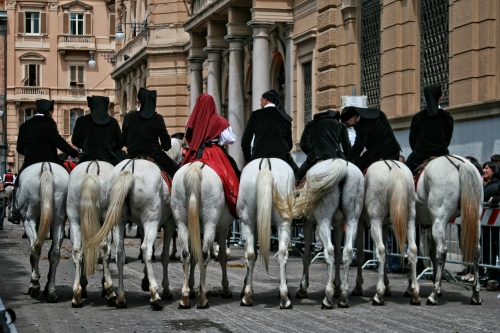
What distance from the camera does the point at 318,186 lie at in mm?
13102

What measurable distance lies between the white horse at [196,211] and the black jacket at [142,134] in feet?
2.08

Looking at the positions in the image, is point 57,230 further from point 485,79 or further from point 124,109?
point 124,109

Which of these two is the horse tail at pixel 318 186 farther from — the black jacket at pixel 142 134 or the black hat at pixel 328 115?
the black jacket at pixel 142 134

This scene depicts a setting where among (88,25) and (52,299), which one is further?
(88,25)

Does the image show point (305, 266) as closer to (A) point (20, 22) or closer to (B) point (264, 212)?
(B) point (264, 212)

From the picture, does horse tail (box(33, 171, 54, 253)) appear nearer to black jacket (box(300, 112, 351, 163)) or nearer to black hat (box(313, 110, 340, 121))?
black jacket (box(300, 112, 351, 163))

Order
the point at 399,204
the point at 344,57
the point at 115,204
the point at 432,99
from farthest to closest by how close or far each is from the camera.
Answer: the point at 344,57 → the point at 432,99 → the point at 399,204 → the point at 115,204

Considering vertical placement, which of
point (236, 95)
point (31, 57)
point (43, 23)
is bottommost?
point (236, 95)

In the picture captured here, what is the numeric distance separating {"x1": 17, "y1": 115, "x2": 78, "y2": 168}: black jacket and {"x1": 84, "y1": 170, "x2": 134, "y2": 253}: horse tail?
6.98ft

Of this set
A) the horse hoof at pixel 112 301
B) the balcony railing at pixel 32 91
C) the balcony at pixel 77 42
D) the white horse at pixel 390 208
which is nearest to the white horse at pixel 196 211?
the horse hoof at pixel 112 301

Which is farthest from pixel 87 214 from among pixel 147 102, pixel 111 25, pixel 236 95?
pixel 111 25

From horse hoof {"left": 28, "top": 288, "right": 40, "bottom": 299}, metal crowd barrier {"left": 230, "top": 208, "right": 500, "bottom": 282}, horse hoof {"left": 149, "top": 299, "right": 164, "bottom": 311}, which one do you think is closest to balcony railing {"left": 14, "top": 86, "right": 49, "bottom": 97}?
metal crowd barrier {"left": 230, "top": 208, "right": 500, "bottom": 282}

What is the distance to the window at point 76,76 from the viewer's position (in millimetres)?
82750

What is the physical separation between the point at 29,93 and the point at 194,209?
7110 cm
